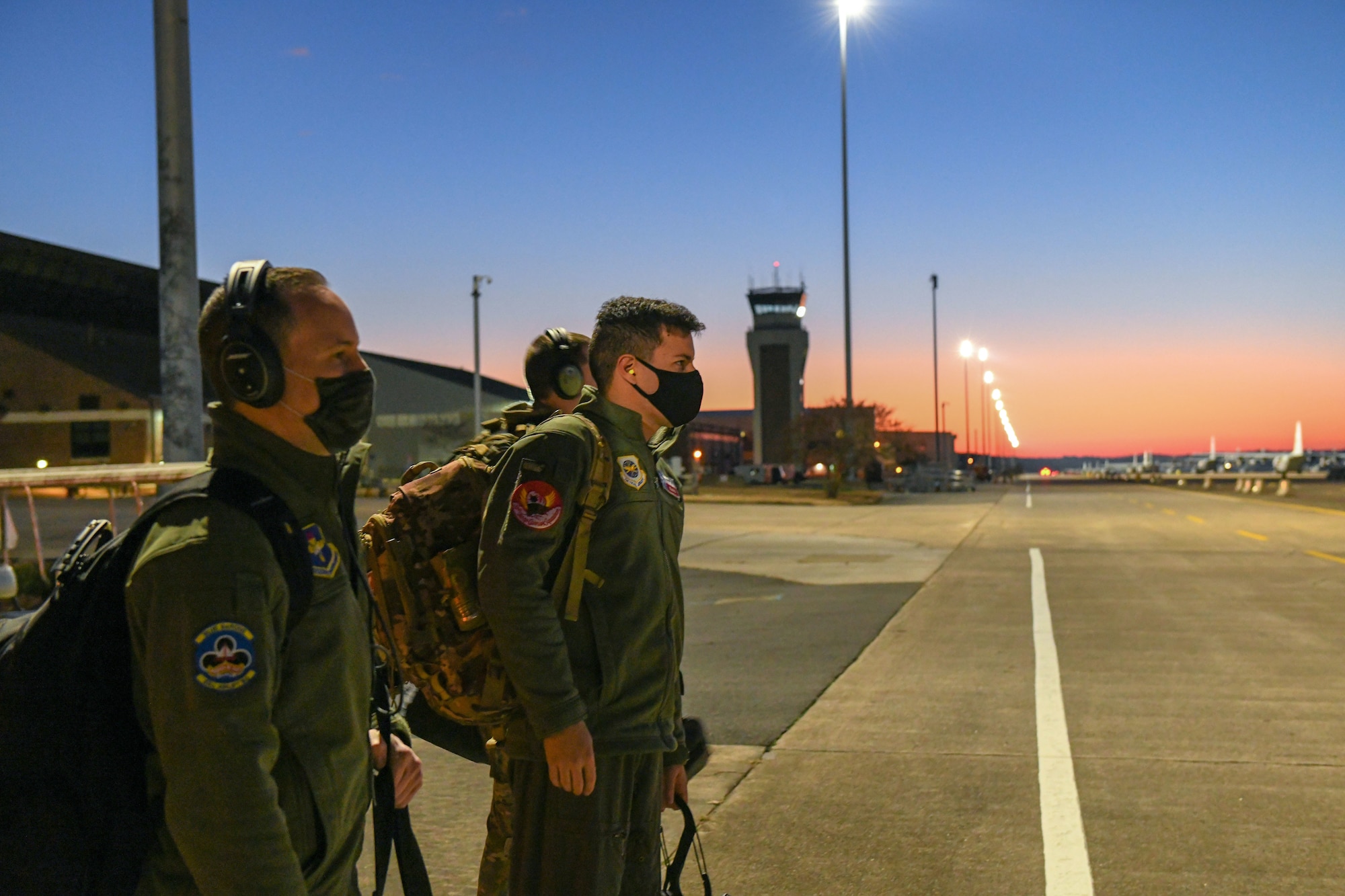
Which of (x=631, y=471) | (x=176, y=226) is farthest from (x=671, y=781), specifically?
(x=176, y=226)

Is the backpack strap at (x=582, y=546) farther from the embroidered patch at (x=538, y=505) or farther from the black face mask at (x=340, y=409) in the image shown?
the black face mask at (x=340, y=409)

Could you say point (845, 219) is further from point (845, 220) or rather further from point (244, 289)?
point (244, 289)

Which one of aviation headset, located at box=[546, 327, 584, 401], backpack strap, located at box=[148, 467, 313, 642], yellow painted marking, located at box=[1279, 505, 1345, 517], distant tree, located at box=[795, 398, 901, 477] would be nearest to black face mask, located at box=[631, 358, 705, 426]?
aviation headset, located at box=[546, 327, 584, 401]

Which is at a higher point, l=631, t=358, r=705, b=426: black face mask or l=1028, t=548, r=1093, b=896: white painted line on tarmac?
l=631, t=358, r=705, b=426: black face mask

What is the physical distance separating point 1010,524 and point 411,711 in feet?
92.4

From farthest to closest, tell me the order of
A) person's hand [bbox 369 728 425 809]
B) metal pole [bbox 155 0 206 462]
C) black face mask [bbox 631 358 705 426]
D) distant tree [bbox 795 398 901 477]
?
1. distant tree [bbox 795 398 901 477]
2. metal pole [bbox 155 0 206 462]
3. black face mask [bbox 631 358 705 426]
4. person's hand [bbox 369 728 425 809]

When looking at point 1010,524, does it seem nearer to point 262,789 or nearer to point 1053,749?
point 1053,749

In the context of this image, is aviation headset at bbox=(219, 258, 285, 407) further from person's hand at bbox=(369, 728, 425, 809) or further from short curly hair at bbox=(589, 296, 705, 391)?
short curly hair at bbox=(589, 296, 705, 391)

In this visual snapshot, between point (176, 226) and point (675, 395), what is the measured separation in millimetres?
5355

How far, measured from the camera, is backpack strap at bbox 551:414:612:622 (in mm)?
2789

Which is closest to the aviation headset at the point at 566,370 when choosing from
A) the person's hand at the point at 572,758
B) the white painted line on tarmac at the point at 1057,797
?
the person's hand at the point at 572,758

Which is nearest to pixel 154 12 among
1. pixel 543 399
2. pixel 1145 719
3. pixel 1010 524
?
pixel 543 399

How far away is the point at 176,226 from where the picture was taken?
7.16 metres

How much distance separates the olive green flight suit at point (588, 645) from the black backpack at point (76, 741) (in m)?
1.03
